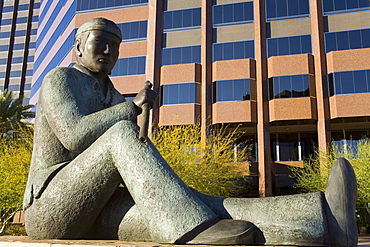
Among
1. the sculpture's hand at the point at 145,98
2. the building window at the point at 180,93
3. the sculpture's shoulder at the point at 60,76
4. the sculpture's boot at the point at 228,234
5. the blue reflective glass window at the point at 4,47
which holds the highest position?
the blue reflective glass window at the point at 4,47

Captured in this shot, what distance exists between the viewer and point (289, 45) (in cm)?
2706

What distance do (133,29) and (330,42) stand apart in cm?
1458

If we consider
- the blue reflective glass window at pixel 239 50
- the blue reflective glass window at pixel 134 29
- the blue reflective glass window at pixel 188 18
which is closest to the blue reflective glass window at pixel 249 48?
the blue reflective glass window at pixel 239 50

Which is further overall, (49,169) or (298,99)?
(298,99)

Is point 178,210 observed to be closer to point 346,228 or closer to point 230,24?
point 346,228

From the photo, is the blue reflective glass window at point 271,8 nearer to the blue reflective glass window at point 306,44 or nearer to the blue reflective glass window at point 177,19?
the blue reflective glass window at point 306,44

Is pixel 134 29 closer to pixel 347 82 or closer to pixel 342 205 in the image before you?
pixel 347 82

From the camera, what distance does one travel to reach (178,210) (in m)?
2.48

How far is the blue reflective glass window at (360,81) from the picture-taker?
2456 cm

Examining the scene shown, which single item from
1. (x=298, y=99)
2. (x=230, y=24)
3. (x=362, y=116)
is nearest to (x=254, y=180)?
(x=298, y=99)

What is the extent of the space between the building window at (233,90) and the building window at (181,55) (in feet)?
9.25

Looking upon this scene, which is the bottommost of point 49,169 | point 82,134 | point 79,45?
point 49,169

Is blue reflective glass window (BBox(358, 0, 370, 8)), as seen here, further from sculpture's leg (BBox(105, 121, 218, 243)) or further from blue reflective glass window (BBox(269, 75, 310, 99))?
sculpture's leg (BBox(105, 121, 218, 243))

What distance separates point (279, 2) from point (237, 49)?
4612 mm
